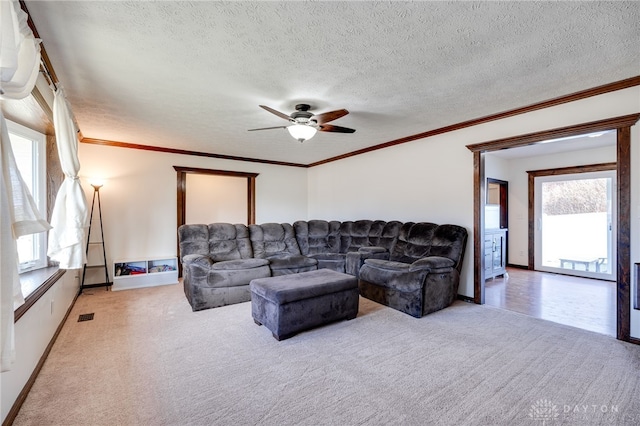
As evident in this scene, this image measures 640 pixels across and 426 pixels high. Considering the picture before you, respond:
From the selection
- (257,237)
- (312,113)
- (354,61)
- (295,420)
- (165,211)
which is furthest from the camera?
(165,211)

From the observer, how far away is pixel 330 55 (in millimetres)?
2318

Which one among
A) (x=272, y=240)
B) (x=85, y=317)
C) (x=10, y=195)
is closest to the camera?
(x=10, y=195)

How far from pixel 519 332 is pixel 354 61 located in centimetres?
304

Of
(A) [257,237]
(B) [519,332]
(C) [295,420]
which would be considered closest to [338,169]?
(A) [257,237]

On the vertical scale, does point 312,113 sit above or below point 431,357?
above

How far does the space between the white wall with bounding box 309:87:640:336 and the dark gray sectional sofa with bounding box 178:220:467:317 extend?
0.31 metres

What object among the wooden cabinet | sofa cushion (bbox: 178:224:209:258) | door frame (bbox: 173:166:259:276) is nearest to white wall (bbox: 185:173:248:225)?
door frame (bbox: 173:166:259:276)

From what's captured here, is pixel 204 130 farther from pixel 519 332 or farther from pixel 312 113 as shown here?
pixel 519 332

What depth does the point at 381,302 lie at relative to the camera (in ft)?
12.6

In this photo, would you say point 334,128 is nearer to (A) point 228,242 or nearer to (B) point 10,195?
(A) point 228,242

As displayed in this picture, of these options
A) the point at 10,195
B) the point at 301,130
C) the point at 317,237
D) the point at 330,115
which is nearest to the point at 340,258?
the point at 317,237

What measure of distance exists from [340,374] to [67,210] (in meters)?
2.91

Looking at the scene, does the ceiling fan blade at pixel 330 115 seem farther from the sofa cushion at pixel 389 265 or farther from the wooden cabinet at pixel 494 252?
the wooden cabinet at pixel 494 252

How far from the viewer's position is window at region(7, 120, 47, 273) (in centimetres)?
292
